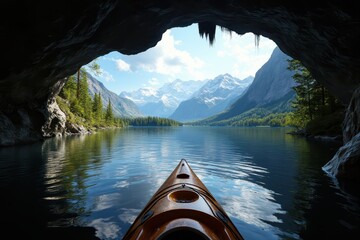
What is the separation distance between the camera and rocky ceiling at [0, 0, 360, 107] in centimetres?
970

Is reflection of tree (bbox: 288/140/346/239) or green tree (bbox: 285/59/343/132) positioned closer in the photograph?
reflection of tree (bbox: 288/140/346/239)

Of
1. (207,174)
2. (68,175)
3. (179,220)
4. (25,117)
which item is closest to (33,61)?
(68,175)

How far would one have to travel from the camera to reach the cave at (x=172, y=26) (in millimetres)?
9805

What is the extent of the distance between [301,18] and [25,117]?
30745mm

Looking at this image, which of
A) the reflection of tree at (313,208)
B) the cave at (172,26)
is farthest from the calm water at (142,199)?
the cave at (172,26)

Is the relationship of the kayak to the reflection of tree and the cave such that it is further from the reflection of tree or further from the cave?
the cave

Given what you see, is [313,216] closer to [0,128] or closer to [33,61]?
[33,61]

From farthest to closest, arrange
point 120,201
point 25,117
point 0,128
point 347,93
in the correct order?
point 25,117
point 0,128
point 347,93
point 120,201

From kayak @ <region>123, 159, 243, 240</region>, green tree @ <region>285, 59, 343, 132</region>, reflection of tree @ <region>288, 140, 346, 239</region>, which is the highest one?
green tree @ <region>285, 59, 343, 132</region>

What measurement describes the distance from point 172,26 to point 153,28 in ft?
7.21

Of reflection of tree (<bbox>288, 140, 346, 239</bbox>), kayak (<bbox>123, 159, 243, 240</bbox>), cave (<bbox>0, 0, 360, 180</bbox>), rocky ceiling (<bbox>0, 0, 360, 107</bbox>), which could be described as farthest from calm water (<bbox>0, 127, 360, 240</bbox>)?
rocky ceiling (<bbox>0, 0, 360, 107</bbox>)

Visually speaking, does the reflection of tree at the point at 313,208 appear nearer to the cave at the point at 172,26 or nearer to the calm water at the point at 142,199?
the calm water at the point at 142,199

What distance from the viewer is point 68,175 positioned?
12.7 metres

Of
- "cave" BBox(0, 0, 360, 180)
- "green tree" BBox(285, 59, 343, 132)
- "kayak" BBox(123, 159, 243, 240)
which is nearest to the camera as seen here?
"kayak" BBox(123, 159, 243, 240)
